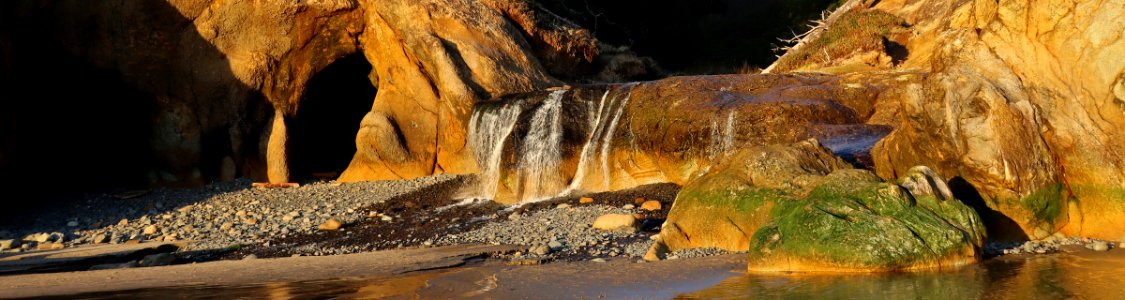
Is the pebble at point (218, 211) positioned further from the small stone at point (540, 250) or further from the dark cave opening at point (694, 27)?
the dark cave opening at point (694, 27)

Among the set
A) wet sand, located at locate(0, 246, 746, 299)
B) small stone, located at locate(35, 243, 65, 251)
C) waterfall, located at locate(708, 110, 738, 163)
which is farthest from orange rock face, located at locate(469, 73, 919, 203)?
small stone, located at locate(35, 243, 65, 251)

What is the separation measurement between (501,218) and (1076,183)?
7733mm

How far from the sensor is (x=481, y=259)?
1095 cm

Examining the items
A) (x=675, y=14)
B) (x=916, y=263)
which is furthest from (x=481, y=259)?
(x=675, y=14)

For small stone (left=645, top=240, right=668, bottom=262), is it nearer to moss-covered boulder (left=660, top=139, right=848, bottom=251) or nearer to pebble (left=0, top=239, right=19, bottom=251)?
moss-covered boulder (left=660, top=139, right=848, bottom=251)

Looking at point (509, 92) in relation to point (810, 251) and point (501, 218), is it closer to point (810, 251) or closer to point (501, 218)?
point (501, 218)

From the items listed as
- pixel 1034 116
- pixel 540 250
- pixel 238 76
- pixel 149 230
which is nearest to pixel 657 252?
pixel 540 250

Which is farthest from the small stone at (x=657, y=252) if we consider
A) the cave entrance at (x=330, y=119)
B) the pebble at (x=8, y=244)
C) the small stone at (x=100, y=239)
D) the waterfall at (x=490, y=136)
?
the cave entrance at (x=330, y=119)

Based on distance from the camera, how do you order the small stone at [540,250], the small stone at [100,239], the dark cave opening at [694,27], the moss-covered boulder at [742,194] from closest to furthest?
1. the moss-covered boulder at [742,194]
2. the small stone at [540,250]
3. the small stone at [100,239]
4. the dark cave opening at [694,27]

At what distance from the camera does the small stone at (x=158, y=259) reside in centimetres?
1284

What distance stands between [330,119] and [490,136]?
6.57 meters

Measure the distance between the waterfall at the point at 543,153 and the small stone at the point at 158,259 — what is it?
5735 millimetres

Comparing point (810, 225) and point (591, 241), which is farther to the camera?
point (591, 241)

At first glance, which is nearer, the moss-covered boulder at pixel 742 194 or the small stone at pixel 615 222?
the moss-covered boulder at pixel 742 194
